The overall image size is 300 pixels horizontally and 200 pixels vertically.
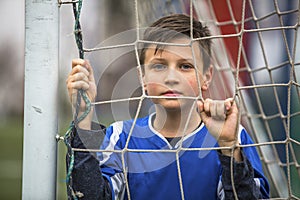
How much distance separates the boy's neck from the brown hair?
5.0 inches

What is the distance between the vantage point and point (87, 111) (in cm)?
121

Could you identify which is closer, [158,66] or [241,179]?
[241,179]

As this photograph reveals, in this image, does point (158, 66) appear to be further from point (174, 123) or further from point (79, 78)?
point (79, 78)

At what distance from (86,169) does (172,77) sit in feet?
0.86

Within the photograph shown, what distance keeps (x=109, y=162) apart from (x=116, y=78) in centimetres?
479

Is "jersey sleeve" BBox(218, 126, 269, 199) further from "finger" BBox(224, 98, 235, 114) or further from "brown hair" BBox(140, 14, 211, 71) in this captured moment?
"brown hair" BBox(140, 14, 211, 71)

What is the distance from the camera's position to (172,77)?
132 cm

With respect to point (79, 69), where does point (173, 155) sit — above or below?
below

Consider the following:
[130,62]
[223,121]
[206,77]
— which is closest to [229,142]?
[223,121]

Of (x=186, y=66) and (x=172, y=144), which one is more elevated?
(x=186, y=66)

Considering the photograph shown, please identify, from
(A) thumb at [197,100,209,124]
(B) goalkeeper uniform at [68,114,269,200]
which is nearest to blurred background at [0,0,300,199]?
(B) goalkeeper uniform at [68,114,269,200]

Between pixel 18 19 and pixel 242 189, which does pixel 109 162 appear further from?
pixel 18 19

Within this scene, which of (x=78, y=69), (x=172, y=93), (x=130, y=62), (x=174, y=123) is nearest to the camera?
(x=78, y=69)

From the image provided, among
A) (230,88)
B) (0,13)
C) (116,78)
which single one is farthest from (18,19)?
(230,88)
